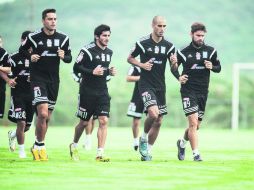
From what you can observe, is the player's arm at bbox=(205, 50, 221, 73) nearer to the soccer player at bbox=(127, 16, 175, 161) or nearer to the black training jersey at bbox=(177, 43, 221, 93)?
the black training jersey at bbox=(177, 43, 221, 93)

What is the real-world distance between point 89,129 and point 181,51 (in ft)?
19.1

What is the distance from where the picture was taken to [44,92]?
16266mm

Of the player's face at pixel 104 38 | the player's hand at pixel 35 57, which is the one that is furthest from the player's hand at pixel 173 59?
the player's hand at pixel 35 57

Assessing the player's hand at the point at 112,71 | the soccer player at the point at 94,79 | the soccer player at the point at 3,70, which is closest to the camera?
the player's hand at the point at 112,71

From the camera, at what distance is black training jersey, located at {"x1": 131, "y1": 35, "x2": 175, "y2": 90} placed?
56.8ft

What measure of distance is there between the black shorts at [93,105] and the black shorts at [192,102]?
1494 millimetres

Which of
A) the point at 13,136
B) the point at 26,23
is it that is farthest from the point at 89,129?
the point at 26,23

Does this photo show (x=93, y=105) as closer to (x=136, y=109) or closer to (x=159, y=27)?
(x=159, y=27)

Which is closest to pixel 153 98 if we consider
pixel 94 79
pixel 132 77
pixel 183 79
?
pixel 183 79

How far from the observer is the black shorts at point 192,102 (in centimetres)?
1686

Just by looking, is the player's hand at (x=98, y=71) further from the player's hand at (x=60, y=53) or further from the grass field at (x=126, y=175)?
the grass field at (x=126, y=175)

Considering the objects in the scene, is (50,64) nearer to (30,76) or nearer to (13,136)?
(30,76)

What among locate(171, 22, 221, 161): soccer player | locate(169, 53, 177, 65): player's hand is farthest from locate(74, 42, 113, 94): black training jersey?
locate(171, 22, 221, 161): soccer player

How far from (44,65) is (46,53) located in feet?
0.76
